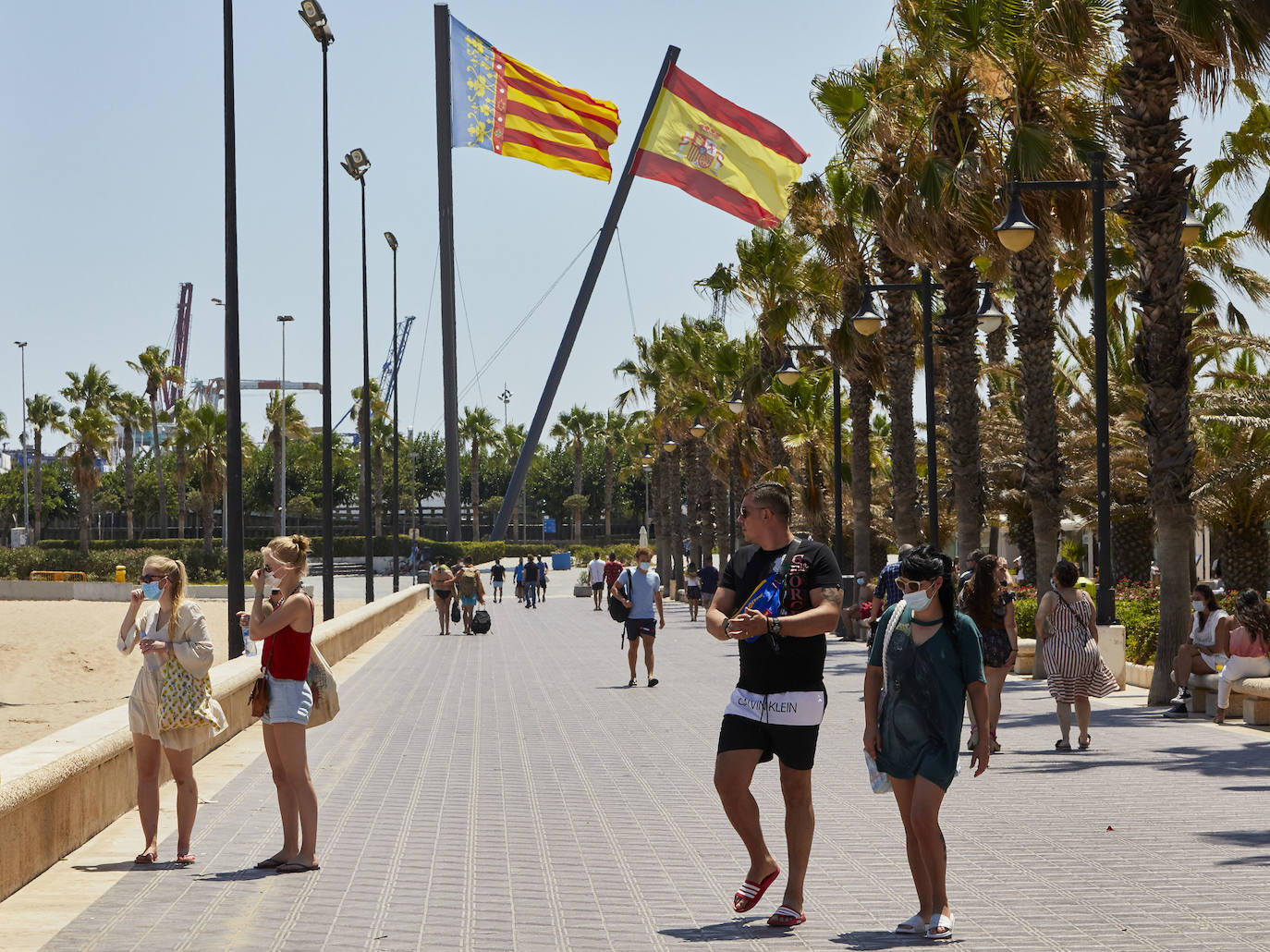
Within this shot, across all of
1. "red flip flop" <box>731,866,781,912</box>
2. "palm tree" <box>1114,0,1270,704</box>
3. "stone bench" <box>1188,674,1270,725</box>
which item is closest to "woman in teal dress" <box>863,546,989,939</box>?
"red flip flop" <box>731,866,781,912</box>

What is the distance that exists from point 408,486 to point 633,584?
105m

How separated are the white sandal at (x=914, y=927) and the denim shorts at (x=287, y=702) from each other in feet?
10.3

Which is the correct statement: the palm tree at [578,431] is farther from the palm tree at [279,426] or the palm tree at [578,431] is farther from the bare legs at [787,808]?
the bare legs at [787,808]

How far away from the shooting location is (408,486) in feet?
399

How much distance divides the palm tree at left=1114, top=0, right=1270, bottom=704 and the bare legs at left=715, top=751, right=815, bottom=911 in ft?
34.3

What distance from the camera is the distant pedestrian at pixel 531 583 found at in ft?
151

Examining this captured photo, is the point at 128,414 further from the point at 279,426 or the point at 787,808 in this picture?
the point at 787,808

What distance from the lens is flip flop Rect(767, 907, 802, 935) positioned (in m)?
6.00

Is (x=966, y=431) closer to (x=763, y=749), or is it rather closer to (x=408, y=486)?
(x=763, y=749)

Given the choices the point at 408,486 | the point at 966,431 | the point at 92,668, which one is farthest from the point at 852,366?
the point at 408,486

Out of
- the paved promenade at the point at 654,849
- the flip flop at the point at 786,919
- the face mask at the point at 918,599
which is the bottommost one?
the paved promenade at the point at 654,849

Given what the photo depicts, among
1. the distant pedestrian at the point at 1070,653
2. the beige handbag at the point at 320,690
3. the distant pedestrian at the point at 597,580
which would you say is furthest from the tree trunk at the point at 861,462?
the beige handbag at the point at 320,690

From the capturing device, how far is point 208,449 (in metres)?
87.0

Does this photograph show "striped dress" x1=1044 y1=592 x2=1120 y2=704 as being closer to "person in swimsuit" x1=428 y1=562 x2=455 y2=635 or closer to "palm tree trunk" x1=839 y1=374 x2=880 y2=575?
"palm tree trunk" x1=839 y1=374 x2=880 y2=575
